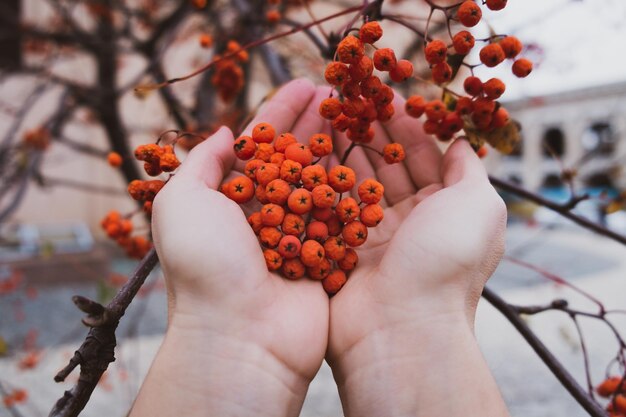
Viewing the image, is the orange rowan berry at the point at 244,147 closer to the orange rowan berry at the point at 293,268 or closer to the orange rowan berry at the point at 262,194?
the orange rowan berry at the point at 262,194

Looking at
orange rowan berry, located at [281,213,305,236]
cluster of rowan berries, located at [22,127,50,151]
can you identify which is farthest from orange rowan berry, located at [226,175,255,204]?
cluster of rowan berries, located at [22,127,50,151]

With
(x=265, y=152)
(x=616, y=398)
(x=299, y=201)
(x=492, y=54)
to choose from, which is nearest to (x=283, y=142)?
(x=265, y=152)

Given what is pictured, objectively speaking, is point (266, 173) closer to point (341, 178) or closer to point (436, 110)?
point (341, 178)

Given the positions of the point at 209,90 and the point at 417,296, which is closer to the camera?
the point at 417,296

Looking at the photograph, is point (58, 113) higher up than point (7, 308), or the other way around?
point (58, 113)

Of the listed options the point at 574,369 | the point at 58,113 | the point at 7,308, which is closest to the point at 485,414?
the point at 58,113

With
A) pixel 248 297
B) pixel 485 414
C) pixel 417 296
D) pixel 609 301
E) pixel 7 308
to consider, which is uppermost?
pixel 248 297

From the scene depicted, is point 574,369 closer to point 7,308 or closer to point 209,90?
point 209,90
